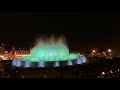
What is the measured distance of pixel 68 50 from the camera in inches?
215

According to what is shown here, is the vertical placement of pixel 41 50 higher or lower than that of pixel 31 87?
higher

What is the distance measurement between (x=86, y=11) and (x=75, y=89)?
458 millimetres

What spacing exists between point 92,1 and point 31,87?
61 centimetres

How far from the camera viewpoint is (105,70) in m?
3.54

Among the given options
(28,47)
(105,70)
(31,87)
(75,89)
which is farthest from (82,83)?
(28,47)

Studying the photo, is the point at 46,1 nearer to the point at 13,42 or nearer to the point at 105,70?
the point at 105,70

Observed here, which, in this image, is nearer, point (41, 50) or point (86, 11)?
point (86, 11)

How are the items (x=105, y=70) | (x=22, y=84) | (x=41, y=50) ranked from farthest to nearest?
(x=41, y=50) → (x=105, y=70) → (x=22, y=84)

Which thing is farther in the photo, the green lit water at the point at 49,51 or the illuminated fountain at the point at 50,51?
the green lit water at the point at 49,51

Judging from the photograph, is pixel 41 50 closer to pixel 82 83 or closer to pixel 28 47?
pixel 28 47

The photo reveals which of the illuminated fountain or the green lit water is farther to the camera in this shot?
the green lit water

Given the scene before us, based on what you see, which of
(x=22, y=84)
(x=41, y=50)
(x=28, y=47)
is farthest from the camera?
(x=41, y=50)

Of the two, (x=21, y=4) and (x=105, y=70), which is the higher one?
(x=21, y=4)

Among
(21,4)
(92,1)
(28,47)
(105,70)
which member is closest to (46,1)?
(21,4)
